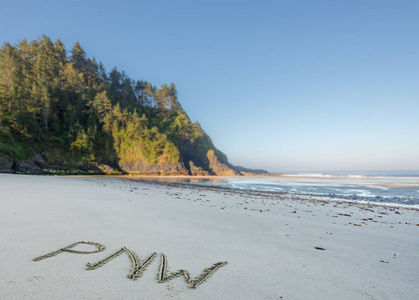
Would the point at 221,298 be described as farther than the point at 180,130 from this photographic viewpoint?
No

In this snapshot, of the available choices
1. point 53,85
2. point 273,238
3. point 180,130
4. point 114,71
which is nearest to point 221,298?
point 273,238

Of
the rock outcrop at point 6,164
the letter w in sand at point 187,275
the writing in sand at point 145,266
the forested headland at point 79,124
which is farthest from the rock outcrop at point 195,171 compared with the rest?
the letter w in sand at point 187,275

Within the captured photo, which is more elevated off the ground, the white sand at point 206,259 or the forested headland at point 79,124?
the forested headland at point 79,124

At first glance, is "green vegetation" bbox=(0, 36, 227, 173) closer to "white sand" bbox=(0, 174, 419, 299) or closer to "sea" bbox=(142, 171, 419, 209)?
"sea" bbox=(142, 171, 419, 209)

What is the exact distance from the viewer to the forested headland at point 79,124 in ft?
109

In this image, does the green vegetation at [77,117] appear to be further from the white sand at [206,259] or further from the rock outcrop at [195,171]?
the white sand at [206,259]

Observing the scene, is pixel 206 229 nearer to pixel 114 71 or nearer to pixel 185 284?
pixel 185 284

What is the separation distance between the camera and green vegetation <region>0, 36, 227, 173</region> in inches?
1344

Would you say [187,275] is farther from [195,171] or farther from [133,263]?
[195,171]

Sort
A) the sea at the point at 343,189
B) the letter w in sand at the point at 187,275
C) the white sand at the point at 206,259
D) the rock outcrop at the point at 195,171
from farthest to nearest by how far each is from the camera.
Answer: the rock outcrop at the point at 195,171 < the sea at the point at 343,189 < the letter w in sand at the point at 187,275 < the white sand at the point at 206,259

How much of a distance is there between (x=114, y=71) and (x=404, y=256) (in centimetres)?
8803

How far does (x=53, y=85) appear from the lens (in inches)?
1724

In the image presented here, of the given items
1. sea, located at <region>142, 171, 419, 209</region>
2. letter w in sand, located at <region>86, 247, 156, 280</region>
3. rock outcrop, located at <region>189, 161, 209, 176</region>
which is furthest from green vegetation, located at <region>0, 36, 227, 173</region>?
letter w in sand, located at <region>86, 247, 156, 280</region>

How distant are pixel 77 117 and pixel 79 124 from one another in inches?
198
